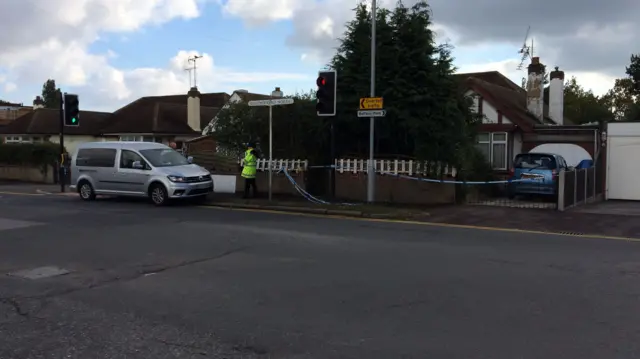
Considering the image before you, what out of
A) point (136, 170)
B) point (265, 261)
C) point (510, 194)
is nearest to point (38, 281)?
point (265, 261)

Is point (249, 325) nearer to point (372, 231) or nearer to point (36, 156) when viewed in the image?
point (372, 231)

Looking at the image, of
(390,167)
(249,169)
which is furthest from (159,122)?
(390,167)

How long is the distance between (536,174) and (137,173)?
39.3 ft

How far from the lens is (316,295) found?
6.39m

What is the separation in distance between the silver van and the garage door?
13.9 m

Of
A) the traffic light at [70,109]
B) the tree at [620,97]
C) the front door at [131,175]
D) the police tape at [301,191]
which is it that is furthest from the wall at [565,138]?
the tree at [620,97]

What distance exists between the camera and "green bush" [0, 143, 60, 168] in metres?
29.9

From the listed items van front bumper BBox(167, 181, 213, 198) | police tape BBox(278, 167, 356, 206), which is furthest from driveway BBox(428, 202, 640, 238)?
van front bumper BBox(167, 181, 213, 198)

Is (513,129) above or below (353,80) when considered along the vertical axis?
below

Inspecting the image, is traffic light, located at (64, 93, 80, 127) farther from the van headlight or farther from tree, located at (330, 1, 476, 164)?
tree, located at (330, 1, 476, 164)

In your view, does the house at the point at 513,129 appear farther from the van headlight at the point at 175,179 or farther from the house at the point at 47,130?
the house at the point at 47,130

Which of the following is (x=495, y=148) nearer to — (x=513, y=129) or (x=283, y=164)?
(x=513, y=129)

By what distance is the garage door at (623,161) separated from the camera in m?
19.8

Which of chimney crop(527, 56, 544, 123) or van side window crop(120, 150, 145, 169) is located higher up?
chimney crop(527, 56, 544, 123)
